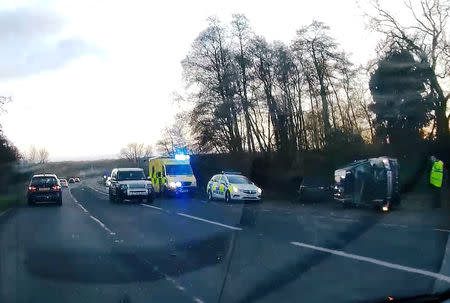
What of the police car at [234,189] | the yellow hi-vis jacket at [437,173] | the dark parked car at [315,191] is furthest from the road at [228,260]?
the police car at [234,189]

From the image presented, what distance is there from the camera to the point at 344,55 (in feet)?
129

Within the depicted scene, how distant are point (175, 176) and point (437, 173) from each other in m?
19.3

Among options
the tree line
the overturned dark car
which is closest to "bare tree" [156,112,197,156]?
the tree line

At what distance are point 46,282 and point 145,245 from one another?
4082mm

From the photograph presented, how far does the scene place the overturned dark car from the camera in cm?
1981

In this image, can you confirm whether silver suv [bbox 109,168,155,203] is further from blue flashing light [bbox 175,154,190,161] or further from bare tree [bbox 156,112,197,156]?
bare tree [bbox 156,112,197,156]

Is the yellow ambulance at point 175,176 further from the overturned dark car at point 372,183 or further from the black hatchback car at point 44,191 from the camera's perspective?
the overturned dark car at point 372,183

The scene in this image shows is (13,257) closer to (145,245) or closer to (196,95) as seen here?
(145,245)

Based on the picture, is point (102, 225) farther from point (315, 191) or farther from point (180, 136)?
point (180, 136)

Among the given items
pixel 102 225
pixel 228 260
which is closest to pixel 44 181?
pixel 102 225

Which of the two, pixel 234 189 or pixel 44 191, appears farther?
pixel 44 191

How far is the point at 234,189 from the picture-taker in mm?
27156

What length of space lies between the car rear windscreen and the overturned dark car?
49.8 feet

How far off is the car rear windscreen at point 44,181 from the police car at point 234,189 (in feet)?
27.5
